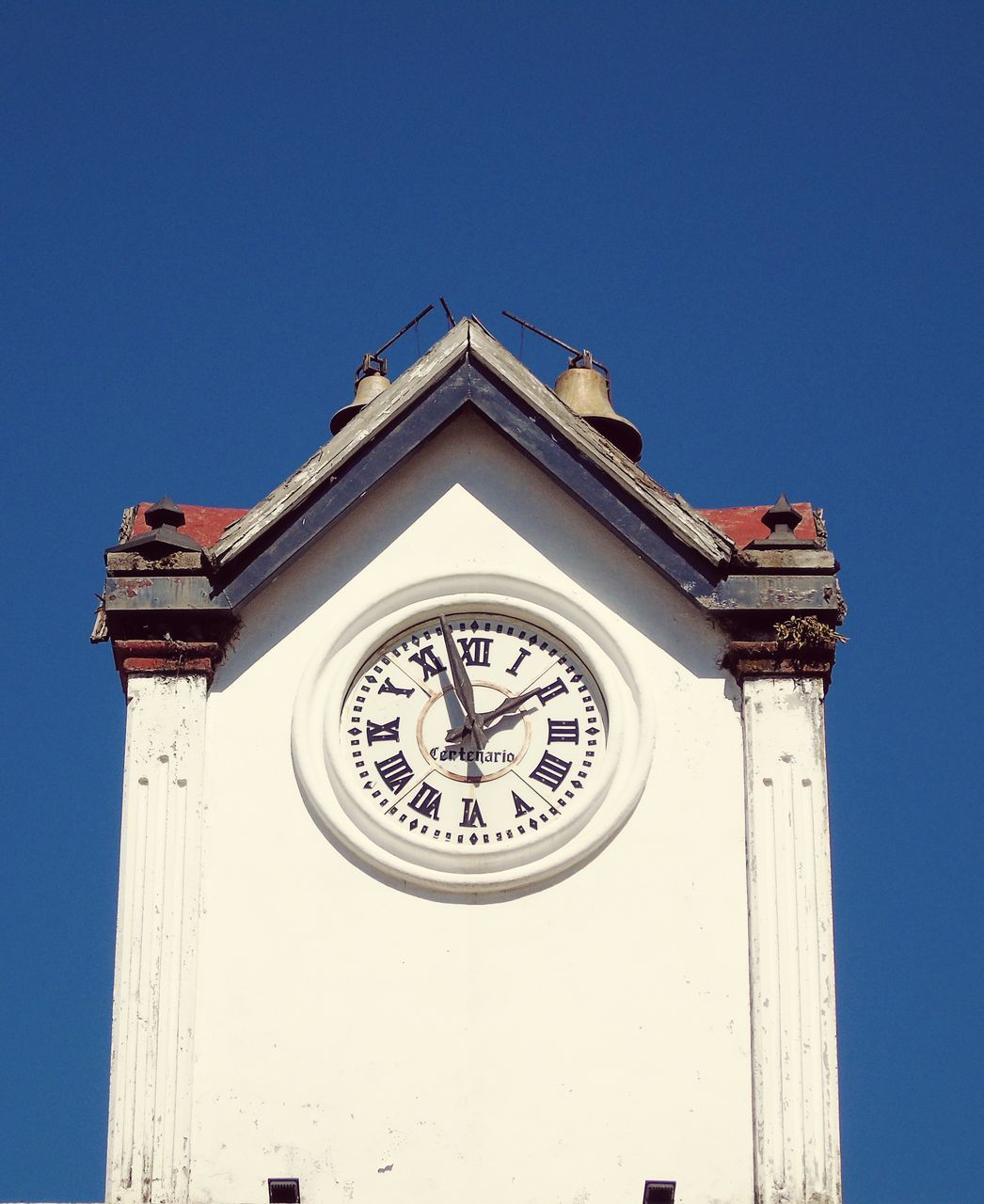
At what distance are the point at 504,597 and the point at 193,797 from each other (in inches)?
97.0

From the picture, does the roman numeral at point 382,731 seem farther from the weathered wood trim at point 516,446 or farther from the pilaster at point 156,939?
the weathered wood trim at point 516,446

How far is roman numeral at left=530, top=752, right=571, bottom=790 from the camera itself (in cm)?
2023

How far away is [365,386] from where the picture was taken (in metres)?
24.9

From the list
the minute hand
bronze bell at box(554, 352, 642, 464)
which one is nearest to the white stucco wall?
the minute hand

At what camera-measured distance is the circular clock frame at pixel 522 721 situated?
1989 cm

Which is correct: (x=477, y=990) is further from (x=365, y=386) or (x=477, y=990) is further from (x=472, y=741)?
(x=365, y=386)

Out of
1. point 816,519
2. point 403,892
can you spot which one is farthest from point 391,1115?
point 816,519

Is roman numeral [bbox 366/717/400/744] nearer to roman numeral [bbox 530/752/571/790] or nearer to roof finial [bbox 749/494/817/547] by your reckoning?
roman numeral [bbox 530/752/571/790]

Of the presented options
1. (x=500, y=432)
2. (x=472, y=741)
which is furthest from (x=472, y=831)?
(x=500, y=432)

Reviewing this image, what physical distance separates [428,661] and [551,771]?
115cm

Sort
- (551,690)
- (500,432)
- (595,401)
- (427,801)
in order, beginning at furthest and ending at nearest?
(595,401), (500,432), (551,690), (427,801)

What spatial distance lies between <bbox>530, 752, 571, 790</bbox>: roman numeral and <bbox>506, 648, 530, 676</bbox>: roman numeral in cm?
69

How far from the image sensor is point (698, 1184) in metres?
19.0

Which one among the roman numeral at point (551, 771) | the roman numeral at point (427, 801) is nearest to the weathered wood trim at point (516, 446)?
the roman numeral at point (551, 771)
